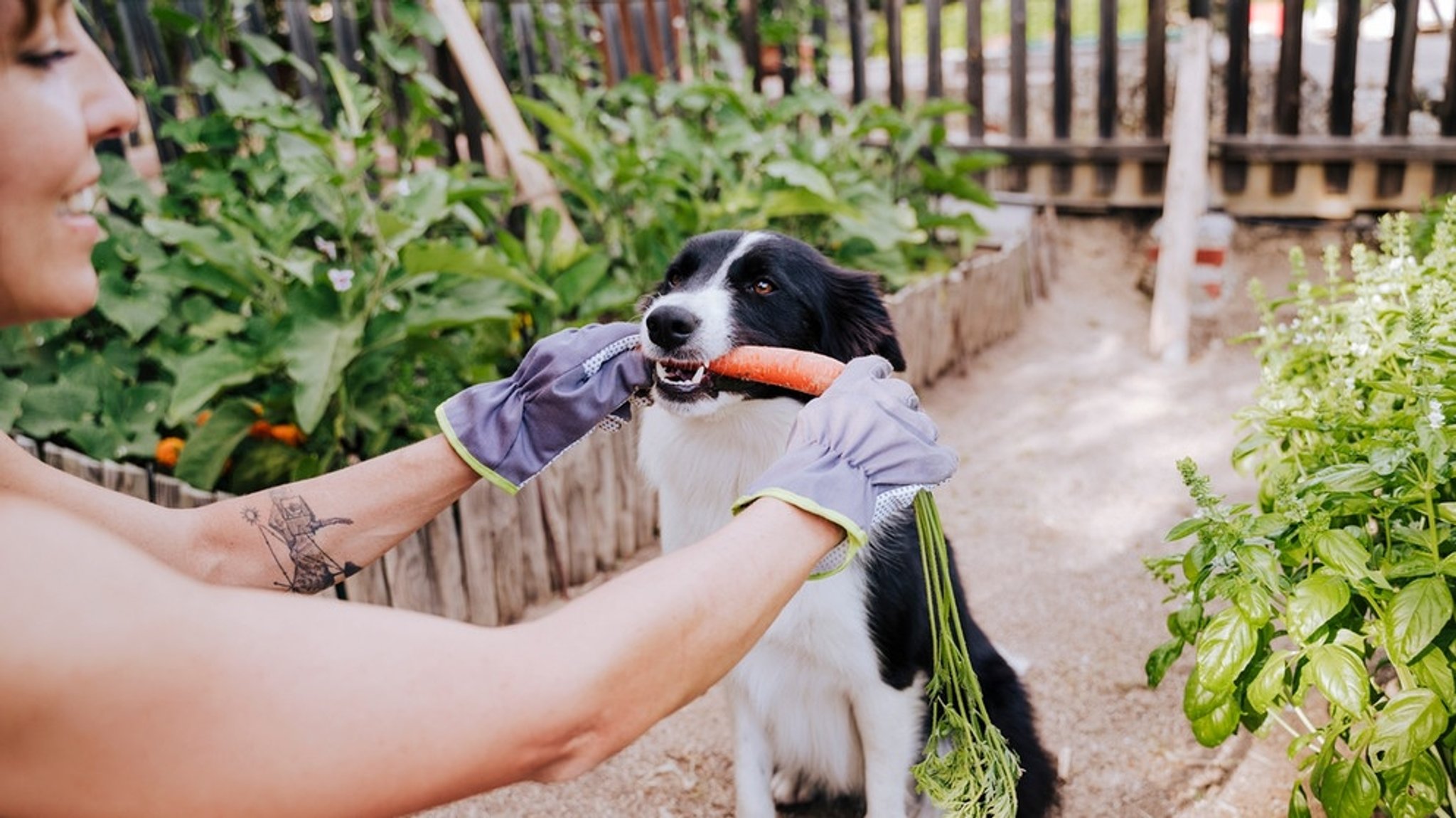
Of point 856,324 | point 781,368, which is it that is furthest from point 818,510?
point 856,324

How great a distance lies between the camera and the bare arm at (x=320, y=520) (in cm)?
177

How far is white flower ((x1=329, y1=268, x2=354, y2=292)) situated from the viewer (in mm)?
3006

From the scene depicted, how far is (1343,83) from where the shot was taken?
5863 mm

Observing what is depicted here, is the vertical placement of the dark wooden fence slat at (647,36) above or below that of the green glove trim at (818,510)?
above

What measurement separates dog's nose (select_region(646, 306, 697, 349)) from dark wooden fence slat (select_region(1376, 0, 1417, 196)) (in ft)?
17.5

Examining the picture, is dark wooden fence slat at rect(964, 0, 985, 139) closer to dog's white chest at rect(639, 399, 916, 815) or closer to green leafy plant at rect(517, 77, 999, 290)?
green leafy plant at rect(517, 77, 999, 290)

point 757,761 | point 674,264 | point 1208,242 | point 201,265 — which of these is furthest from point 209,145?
point 1208,242

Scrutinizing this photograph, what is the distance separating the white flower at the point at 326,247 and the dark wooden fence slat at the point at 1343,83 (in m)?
5.24

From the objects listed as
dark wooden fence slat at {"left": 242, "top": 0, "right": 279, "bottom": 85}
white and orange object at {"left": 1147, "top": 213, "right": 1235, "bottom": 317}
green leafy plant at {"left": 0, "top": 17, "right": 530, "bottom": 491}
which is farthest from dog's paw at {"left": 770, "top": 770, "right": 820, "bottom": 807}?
white and orange object at {"left": 1147, "top": 213, "right": 1235, "bottom": 317}

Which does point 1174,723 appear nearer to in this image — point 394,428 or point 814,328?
point 814,328

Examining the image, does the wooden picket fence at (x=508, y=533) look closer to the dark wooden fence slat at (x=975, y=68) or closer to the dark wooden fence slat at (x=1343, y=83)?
the dark wooden fence slat at (x=975, y=68)

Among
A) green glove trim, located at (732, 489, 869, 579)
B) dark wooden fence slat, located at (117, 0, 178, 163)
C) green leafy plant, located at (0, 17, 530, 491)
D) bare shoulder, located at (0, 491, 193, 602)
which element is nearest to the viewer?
bare shoulder, located at (0, 491, 193, 602)

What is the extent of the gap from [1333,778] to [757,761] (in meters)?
1.12

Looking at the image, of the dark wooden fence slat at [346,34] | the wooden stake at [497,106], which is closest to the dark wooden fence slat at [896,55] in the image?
the wooden stake at [497,106]
